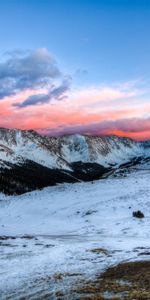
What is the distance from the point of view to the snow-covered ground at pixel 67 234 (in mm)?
17366

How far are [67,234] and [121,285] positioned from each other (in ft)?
59.4

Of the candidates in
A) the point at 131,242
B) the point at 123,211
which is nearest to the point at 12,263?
the point at 131,242

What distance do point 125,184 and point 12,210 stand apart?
1631cm

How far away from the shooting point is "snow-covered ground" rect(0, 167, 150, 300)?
17.4m

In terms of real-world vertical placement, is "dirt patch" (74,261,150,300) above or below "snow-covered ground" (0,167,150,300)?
above

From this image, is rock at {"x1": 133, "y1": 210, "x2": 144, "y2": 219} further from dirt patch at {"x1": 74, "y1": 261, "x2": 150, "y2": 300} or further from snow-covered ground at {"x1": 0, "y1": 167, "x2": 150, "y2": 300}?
dirt patch at {"x1": 74, "y1": 261, "x2": 150, "y2": 300}

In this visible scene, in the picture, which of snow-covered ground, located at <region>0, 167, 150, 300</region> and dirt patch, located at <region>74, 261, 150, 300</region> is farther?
snow-covered ground, located at <region>0, 167, 150, 300</region>

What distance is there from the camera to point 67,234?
1267 inches

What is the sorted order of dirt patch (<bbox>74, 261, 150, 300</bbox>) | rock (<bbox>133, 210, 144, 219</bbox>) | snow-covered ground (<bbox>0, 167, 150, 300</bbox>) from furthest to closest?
rock (<bbox>133, 210, 144, 219</bbox>) → snow-covered ground (<bbox>0, 167, 150, 300</bbox>) → dirt patch (<bbox>74, 261, 150, 300</bbox>)

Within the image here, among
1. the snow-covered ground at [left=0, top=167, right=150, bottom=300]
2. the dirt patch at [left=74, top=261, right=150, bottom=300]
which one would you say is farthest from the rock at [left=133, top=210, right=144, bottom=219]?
the dirt patch at [left=74, top=261, right=150, bottom=300]

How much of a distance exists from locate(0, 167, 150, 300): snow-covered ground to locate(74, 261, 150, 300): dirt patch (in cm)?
81

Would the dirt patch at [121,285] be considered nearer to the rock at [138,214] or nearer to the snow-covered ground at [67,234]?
the snow-covered ground at [67,234]

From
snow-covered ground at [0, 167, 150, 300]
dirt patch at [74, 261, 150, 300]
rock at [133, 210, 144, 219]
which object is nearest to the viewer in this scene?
dirt patch at [74, 261, 150, 300]

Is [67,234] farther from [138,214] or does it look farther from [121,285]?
Answer: [121,285]
